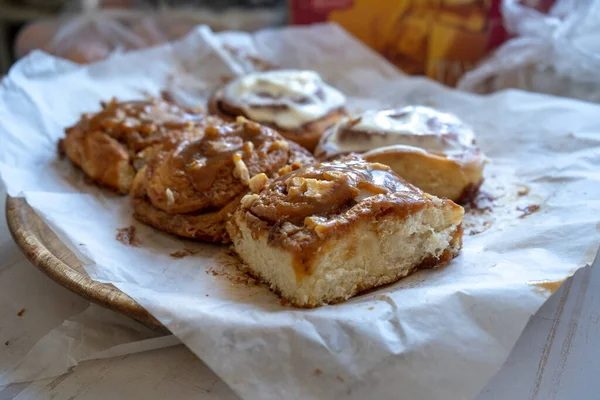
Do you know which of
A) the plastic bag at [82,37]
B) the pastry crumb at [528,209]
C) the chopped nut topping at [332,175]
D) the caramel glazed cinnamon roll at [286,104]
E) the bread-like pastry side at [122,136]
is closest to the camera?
the chopped nut topping at [332,175]

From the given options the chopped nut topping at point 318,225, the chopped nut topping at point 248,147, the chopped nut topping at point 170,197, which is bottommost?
the chopped nut topping at point 170,197

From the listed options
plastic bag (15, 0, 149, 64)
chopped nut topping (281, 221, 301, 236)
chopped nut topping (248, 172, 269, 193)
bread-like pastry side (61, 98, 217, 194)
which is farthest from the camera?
plastic bag (15, 0, 149, 64)

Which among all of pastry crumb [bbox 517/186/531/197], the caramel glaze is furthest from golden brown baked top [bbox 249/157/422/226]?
pastry crumb [bbox 517/186/531/197]

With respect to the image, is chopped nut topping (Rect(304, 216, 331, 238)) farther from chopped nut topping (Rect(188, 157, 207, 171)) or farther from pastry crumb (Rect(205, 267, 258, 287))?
chopped nut topping (Rect(188, 157, 207, 171))

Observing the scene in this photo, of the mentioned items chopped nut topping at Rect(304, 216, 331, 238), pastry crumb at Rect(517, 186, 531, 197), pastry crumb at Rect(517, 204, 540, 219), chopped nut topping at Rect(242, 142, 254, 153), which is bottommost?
pastry crumb at Rect(517, 186, 531, 197)

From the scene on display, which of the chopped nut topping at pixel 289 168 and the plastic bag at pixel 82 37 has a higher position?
the chopped nut topping at pixel 289 168

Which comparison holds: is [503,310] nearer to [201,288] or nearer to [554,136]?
[201,288]

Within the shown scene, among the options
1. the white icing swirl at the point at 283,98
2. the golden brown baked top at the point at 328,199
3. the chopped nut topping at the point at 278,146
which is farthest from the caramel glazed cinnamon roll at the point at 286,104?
the golden brown baked top at the point at 328,199

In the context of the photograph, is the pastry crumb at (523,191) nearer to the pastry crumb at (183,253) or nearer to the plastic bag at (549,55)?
the plastic bag at (549,55)
